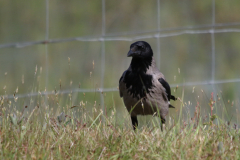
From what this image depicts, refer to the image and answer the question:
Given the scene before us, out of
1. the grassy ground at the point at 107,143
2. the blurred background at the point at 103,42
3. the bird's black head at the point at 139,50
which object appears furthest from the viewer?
the blurred background at the point at 103,42

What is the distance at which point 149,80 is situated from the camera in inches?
178

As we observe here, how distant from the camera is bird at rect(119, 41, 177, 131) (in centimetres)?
442

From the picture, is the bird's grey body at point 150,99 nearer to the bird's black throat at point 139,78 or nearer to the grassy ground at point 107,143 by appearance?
the bird's black throat at point 139,78

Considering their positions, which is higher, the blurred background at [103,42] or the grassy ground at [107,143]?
the blurred background at [103,42]

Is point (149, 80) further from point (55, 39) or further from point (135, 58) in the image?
point (55, 39)

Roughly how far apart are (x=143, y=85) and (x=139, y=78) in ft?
0.46

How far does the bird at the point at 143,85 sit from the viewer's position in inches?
174

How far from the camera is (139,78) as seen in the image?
14.8ft

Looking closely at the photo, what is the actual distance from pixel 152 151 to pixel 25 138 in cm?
93

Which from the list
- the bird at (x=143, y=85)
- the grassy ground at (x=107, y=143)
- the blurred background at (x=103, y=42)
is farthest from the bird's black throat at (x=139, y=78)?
the blurred background at (x=103, y=42)

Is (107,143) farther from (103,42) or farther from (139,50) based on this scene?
(103,42)

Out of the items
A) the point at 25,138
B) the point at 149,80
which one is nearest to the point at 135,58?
the point at 149,80

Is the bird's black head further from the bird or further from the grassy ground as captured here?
the grassy ground

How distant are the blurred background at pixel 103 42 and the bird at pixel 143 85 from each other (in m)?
1.47
